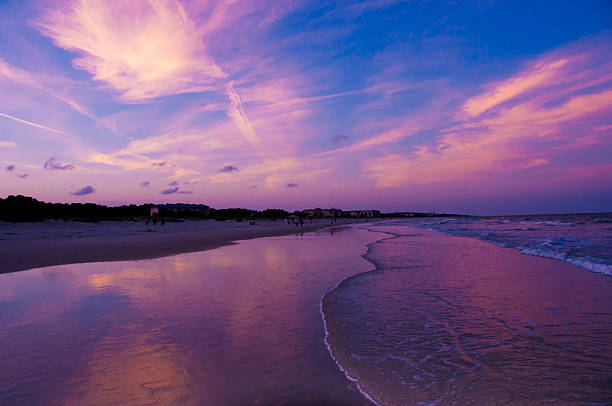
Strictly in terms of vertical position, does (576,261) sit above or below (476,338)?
above

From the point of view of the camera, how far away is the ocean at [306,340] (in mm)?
3906

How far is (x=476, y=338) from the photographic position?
557cm

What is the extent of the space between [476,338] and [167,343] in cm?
486

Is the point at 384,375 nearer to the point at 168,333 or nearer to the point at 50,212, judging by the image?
the point at 168,333

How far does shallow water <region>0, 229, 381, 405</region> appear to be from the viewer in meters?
3.88

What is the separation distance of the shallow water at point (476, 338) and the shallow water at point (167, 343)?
1.68 ft

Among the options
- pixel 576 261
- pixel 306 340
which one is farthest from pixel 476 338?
pixel 576 261

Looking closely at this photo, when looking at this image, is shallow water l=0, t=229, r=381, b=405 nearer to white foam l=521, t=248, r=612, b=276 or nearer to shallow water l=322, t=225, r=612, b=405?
shallow water l=322, t=225, r=612, b=405

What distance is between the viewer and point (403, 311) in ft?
23.6

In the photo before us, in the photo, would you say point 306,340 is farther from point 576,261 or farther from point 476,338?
point 576,261

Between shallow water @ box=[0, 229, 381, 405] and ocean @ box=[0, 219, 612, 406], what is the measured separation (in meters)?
0.03

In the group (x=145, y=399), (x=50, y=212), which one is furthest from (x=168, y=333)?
(x=50, y=212)

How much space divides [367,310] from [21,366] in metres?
5.72

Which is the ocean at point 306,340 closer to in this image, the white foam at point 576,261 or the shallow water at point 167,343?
the shallow water at point 167,343
